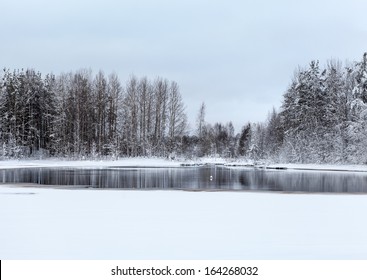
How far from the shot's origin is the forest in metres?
54.2

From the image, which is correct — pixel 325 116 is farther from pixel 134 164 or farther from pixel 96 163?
pixel 96 163

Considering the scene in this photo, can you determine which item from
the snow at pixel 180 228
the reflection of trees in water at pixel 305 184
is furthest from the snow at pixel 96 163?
the snow at pixel 180 228

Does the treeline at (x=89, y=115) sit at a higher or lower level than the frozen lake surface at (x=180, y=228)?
higher

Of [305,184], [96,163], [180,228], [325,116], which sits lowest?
[305,184]

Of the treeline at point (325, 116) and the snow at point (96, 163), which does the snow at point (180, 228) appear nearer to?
the snow at point (96, 163)

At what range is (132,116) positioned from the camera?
6562 cm

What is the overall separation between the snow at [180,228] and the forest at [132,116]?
129 ft

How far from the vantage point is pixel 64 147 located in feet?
195


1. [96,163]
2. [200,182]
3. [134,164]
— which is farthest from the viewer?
[134,164]

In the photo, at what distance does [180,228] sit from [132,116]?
187 ft

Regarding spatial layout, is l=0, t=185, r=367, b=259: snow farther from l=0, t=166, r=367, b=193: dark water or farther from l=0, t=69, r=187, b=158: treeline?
l=0, t=69, r=187, b=158: treeline

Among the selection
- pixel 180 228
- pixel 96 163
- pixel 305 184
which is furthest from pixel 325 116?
pixel 180 228

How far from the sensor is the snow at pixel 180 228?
7.30 meters

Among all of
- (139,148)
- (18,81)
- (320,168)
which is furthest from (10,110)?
(320,168)
